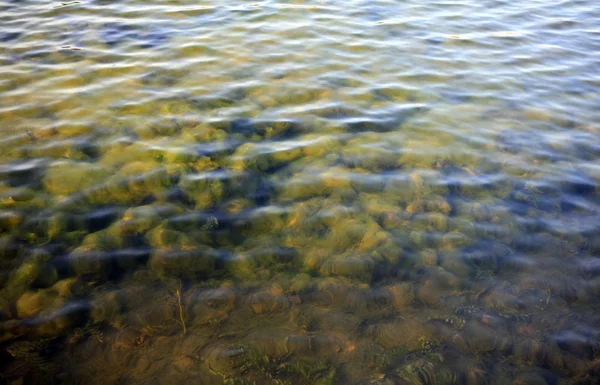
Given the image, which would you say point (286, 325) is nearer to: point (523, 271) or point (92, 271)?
point (92, 271)

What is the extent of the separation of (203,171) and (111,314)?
61.7 inches

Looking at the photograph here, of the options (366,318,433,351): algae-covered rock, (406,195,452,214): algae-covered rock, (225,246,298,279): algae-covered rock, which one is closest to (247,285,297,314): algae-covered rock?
(225,246,298,279): algae-covered rock

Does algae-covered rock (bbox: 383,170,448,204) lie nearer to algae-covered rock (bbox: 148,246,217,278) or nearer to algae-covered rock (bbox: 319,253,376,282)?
algae-covered rock (bbox: 319,253,376,282)

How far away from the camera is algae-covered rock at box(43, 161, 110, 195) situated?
3881mm

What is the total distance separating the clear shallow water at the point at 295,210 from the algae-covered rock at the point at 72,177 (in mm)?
18

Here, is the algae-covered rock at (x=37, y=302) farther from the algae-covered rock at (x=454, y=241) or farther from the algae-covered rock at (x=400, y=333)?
the algae-covered rock at (x=454, y=241)

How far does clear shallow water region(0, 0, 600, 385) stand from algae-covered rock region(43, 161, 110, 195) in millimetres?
18

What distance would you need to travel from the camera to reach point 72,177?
400 cm

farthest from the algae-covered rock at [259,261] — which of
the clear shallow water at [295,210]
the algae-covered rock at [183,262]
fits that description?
A: the algae-covered rock at [183,262]

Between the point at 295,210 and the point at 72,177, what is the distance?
6.49 feet

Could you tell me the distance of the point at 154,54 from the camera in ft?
20.1

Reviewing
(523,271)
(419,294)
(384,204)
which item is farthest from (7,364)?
(523,271)

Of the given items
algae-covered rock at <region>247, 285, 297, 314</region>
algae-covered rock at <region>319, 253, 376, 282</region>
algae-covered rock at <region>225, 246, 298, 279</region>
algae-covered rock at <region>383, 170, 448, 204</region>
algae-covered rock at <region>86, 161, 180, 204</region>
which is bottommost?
algae-covered rock at <region>247, 285, 297, 314</region>

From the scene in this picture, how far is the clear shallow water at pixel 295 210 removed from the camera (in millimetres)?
2834
